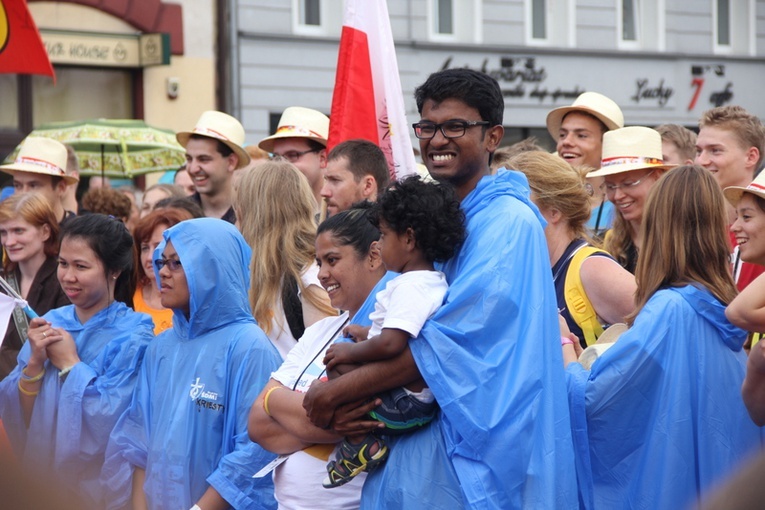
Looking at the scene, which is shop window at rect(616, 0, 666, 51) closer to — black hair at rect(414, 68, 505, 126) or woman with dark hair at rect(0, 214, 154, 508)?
→ woman with dark hair at rect(0, 214, 154, 508)

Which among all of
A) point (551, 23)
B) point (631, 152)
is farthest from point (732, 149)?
point (551, 23)

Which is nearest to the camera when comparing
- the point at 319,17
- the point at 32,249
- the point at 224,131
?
the point at 32,249

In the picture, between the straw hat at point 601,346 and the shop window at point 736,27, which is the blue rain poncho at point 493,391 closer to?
the straw hat at point 601,346

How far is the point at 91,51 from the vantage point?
18.0 meters

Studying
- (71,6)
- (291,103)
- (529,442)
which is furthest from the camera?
(291,103)

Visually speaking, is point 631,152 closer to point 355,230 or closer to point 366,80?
point 366,80

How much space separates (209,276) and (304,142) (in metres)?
2.81

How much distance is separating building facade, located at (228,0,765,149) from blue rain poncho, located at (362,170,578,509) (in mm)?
16584

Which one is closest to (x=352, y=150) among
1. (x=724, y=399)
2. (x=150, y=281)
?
(x=150, y=281)

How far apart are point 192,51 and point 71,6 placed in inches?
84.7

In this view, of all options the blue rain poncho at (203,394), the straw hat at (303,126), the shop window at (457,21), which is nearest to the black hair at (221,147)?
the straw hat at (303,126)

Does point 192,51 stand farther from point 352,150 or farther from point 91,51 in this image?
point 352,150

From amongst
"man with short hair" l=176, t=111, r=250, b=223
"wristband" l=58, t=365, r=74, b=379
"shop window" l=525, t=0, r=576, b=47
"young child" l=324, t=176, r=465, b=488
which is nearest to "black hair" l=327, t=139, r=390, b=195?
"wristband" l=58, t=365, r=74, b=379

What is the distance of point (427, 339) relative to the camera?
126 inches
